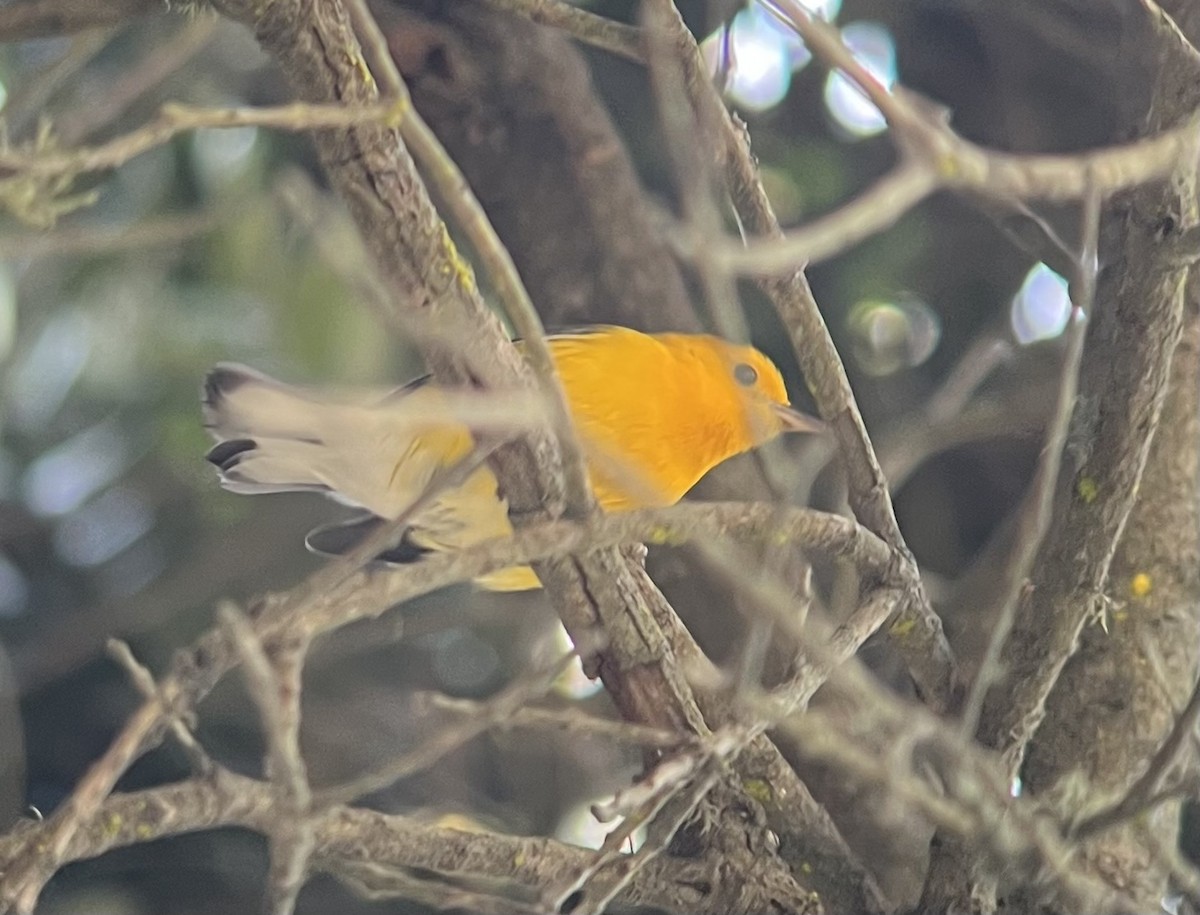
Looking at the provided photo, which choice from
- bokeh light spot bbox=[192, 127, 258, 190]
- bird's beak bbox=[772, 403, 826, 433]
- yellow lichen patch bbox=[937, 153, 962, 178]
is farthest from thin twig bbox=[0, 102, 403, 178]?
bokeh light spot bbox=[192, 127, 258, 190]

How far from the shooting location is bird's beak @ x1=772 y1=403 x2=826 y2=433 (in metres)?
2.20

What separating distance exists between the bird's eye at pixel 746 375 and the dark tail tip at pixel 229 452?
803 mm

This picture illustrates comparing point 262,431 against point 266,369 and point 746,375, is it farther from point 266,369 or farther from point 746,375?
point 746,375

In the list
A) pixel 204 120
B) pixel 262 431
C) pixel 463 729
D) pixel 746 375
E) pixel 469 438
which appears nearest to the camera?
pixel 204 120

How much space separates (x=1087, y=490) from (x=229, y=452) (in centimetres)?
135

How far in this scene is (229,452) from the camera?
2.20 metres

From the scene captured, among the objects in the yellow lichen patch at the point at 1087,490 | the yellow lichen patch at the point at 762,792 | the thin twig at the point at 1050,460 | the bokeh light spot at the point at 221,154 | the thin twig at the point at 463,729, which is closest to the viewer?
the thin twig at the point at 463,729

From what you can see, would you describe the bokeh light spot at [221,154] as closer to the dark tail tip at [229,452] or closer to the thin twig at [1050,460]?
the dark tail tip at [229,452]

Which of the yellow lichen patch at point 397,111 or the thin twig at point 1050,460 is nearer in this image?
the yellow lichen patch at point 397,111

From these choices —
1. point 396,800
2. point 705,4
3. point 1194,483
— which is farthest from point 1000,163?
point 396,800

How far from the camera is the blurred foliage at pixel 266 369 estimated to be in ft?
7.66

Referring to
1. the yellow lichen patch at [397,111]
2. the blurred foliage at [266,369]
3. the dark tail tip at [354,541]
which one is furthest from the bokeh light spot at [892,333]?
the yellow lichen patch at [397,111]

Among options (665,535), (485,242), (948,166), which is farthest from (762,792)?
(948,166)

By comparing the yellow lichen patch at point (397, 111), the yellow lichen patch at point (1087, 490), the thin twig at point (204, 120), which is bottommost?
the yellow lichen patch at point (1087, 490)
